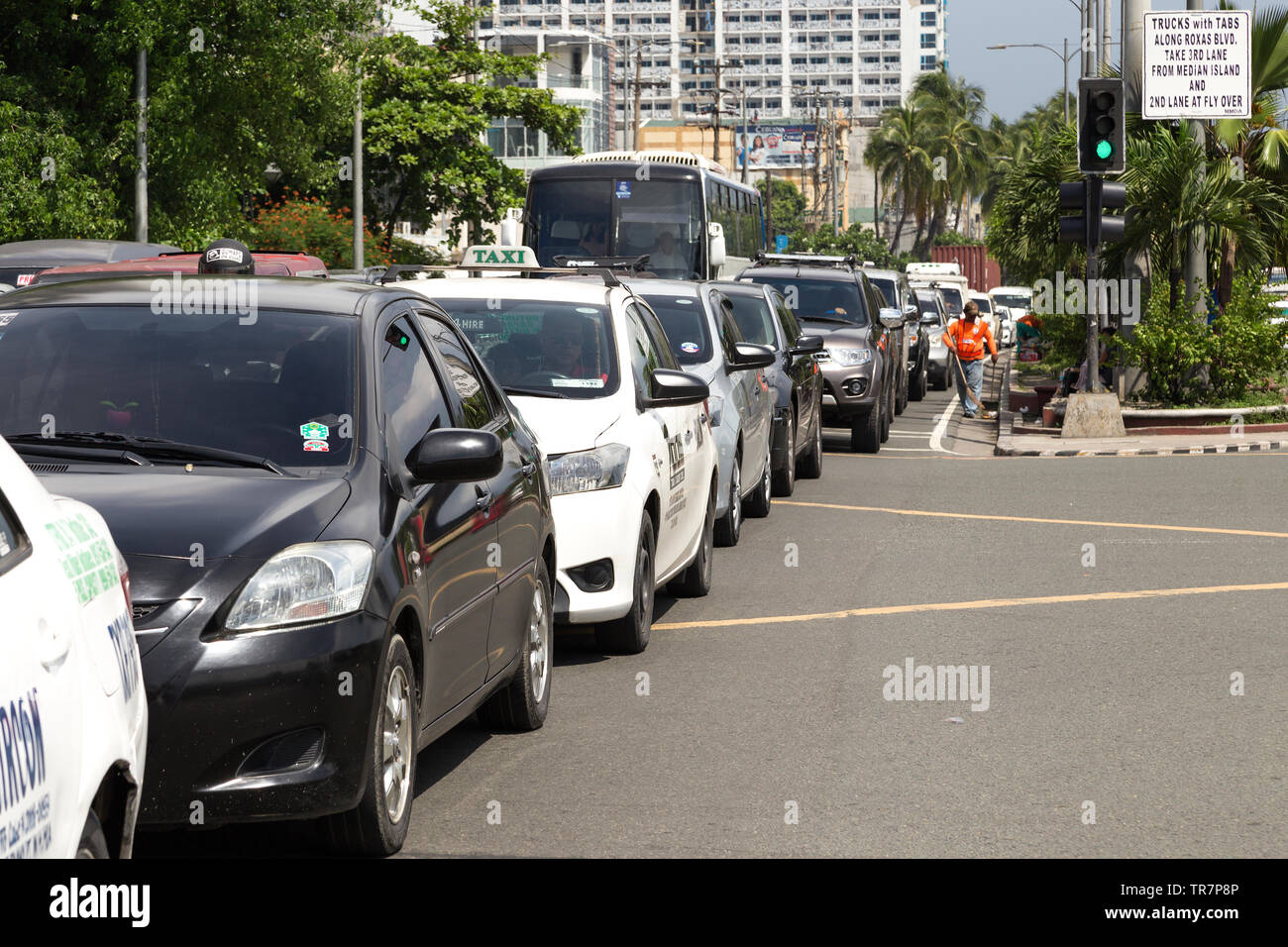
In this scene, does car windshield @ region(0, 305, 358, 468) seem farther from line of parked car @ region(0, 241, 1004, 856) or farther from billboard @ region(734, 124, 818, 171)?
billboard @ region(734, 124, 818, 171)

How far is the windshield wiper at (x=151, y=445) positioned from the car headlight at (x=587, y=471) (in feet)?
10.6

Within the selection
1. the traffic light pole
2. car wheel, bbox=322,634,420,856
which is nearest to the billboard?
the traffic light pole

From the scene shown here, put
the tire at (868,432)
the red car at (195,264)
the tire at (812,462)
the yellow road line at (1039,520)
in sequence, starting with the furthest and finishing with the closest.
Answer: the tire at (868,432)
the tire at (812,462)
the yellow road line at (1039,520)
the red car at (195,264)

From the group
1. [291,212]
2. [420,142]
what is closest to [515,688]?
[291,212]

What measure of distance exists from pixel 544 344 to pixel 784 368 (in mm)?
6502

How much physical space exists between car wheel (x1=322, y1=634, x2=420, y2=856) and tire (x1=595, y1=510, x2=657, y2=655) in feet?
10.8

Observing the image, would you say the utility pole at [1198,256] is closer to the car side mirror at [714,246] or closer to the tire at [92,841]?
the car side mirror at [714,246]

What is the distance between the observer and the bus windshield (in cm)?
2847

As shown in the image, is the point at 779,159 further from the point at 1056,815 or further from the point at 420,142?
the point at 1056,815

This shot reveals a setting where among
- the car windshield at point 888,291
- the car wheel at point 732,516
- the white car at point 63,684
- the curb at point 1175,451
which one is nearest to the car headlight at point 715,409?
the car wheel at point 732,516

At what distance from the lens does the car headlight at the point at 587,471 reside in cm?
871

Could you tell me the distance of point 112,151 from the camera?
2889 cm

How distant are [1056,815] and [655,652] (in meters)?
3.35

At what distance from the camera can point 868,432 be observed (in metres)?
21.8
